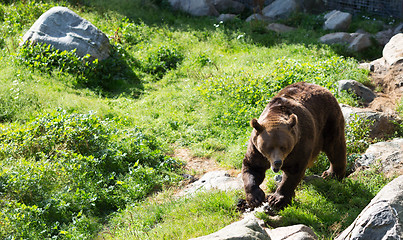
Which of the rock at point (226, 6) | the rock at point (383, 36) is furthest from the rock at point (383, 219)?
the rock at point (226, 6)

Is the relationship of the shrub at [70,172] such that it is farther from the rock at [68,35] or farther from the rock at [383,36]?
the rock at [383,36]

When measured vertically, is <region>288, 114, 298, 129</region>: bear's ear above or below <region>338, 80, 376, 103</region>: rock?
above

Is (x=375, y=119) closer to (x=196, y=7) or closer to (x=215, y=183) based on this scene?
(x=215, y=183)

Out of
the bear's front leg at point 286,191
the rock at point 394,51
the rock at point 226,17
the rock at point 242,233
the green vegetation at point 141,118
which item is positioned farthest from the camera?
the rock at point 226,17

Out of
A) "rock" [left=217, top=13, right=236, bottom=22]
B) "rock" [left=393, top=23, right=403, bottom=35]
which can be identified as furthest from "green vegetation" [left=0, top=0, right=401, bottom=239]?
"rock" [left=393, top=23, right=403, bottom=35]

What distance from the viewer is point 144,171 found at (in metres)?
7.88

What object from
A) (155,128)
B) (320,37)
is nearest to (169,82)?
(155,128)

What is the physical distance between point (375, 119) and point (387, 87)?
2538 mm

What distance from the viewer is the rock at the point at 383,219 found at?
3.88 meters

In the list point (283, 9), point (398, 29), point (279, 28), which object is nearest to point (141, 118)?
point (279, 28)

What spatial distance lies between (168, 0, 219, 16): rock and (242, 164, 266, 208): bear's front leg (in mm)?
11465

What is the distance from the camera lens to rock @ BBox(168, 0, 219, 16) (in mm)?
16672

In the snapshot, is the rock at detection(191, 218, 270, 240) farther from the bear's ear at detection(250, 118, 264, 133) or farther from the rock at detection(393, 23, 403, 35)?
the rock at detection(393, 23, 403, 35)

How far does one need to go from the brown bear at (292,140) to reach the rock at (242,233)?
98cm
